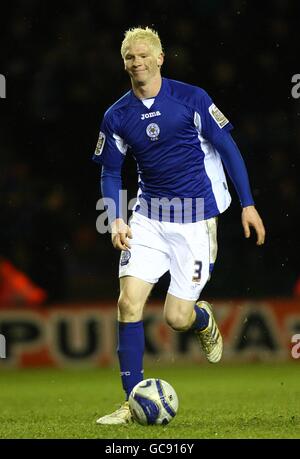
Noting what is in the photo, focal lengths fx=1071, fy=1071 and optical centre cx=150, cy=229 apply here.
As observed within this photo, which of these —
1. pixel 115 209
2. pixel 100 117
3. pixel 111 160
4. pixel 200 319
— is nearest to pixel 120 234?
pixel 115 209

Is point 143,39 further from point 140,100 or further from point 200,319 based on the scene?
point 200,319

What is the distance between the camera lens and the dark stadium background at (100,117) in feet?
36.0

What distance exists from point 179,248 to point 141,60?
1.13 meters

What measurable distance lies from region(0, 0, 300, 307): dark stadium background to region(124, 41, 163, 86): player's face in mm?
5075

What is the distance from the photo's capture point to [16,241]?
1099 centimetres

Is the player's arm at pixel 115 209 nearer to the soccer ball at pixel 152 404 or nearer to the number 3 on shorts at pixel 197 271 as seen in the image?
the number 3 on shorts at pixel 197 271

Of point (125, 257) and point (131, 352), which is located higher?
point (125, 257)

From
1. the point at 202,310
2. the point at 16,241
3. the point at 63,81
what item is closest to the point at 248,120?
the point at 63,81

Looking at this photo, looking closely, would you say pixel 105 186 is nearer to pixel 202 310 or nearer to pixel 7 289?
pixel 202 310

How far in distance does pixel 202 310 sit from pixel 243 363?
3.58 meters

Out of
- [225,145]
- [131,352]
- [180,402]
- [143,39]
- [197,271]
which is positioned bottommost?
[180,402]

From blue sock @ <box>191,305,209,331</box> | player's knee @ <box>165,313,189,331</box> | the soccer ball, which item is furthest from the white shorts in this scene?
the soccer ball

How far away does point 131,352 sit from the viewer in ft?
19.4

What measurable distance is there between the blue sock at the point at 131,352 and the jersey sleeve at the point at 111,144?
0.92 metres
